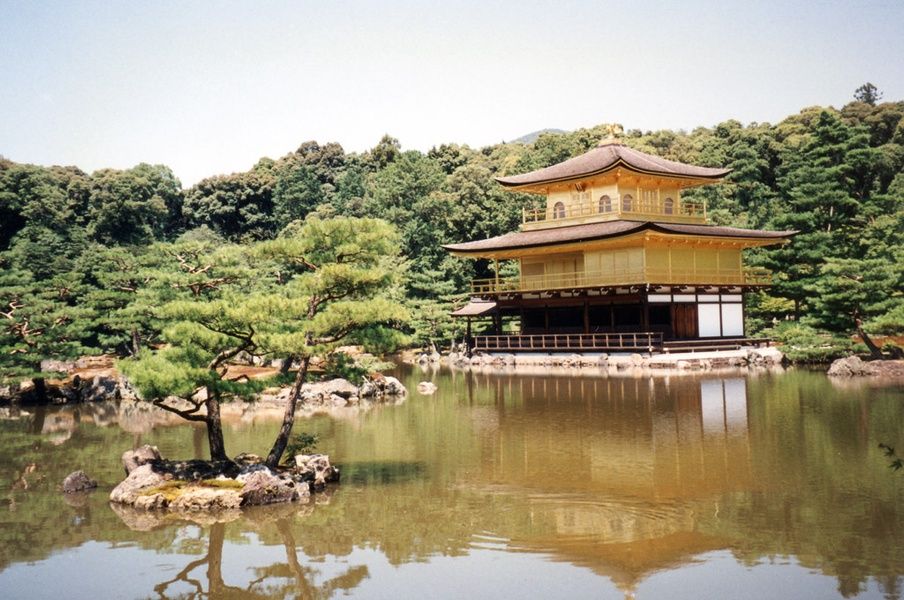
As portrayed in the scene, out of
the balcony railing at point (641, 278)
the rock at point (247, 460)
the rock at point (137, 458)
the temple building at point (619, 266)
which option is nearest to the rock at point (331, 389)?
the rock at point (137, 458)

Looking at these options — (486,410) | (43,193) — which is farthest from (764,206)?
(43,193)

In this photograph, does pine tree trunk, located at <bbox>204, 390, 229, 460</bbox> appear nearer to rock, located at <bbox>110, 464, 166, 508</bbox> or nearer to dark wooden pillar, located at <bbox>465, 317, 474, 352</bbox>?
Result: rock, located at <bbox>110, 464, 166, 508</bbox>

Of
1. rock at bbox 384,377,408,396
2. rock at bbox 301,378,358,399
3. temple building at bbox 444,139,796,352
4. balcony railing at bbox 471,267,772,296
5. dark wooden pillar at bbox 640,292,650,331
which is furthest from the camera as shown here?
temple building at bbox 444,139,796,352

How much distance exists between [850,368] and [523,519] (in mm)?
19690

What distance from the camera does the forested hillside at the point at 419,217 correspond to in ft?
89.0

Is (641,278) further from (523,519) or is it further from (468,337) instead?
(523,519)

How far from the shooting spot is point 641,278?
3419cm

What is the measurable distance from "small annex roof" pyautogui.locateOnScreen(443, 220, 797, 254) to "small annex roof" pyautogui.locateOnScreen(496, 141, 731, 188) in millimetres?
2418

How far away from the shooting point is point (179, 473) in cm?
1210

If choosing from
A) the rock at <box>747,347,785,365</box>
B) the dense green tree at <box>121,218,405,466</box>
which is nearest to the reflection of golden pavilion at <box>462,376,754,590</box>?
the dense green tree at <box>121,218,405,466</box>

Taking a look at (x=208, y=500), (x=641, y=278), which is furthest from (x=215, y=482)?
(x=641, y=278)

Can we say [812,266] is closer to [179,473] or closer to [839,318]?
[839,318]

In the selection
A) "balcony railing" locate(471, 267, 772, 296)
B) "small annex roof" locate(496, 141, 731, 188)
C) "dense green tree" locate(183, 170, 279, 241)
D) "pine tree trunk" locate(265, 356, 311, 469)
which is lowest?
"pine tree trunk" locate(265, 356, 311, 469)

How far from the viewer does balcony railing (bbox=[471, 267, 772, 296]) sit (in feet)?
Answer: 113
